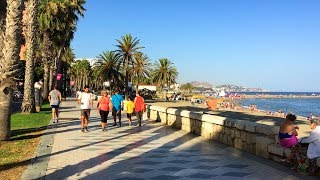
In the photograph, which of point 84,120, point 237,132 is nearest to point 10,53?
point 84,120

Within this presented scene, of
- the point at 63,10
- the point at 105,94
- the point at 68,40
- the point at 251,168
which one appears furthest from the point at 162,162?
the point at 68,40

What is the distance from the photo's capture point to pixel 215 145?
11312 mm

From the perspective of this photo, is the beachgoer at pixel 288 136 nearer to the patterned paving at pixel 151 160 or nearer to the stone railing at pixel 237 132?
the stone railing at pixel 237 132

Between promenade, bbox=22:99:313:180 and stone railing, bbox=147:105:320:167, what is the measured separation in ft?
0.81

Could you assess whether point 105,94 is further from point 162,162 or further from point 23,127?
point 162,162

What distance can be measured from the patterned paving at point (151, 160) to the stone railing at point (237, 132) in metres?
0.26

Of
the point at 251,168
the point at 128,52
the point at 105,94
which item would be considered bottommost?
the point at 251,168

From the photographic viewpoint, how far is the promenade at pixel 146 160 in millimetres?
7254

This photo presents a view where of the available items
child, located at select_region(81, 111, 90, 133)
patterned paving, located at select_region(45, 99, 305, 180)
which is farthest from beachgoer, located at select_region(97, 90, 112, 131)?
patterned paving, located at select_region(45, 99, 305, 180)

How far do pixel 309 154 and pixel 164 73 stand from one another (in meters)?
75.5

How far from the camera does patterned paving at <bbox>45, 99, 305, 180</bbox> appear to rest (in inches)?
287

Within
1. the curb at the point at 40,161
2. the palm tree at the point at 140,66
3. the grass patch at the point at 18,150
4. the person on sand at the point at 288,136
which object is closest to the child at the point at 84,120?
the grass patch at the point at 18,150

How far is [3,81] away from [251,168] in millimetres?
6832

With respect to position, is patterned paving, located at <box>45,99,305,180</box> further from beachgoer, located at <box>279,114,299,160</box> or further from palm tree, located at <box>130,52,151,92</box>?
palm tree, located at <box>130,52,151,92</box>
